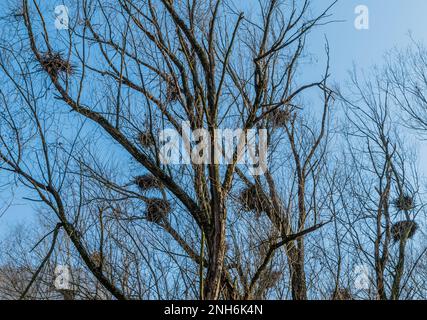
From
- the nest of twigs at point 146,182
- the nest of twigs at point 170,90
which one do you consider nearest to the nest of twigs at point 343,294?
the nest of twigs at point 146,182

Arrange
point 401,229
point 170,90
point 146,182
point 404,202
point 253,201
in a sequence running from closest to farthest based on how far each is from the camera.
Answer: point 170,90, point 253,201, point 146,182, point 401,229, point 404,202

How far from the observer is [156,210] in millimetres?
5145

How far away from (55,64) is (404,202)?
4882 mm

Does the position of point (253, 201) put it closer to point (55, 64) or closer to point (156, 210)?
point (156, 210)

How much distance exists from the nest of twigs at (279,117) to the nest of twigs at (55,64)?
1.99 metres

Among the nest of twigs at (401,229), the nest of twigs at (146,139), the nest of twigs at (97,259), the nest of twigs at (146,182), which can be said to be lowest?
the nest of twigs at (97,259)

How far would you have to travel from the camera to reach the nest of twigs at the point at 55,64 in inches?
181

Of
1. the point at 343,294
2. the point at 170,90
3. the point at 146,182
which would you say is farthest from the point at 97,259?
the point at 343,294

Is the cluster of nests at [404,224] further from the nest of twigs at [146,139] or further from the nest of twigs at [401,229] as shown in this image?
the nest of twigs at [146,139]

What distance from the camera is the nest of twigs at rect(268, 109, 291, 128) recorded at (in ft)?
18.1

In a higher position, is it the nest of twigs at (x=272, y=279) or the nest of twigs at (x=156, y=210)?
the nest of twigs at (x=156, y=210)
